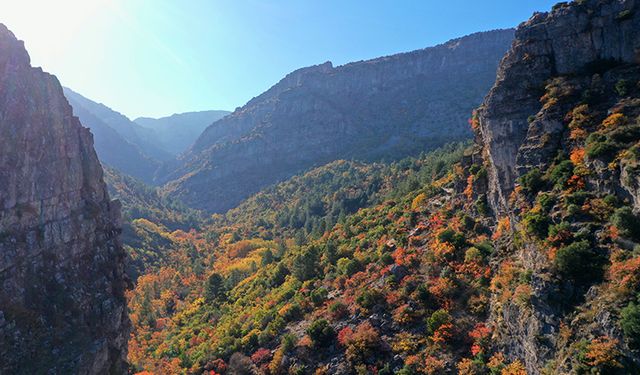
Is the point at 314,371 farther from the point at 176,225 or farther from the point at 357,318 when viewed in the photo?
the point at 176,225

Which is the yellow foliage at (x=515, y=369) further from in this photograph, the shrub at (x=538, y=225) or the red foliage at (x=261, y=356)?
the red foliage at (x=261, y=356)

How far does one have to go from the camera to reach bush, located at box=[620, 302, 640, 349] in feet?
66.7

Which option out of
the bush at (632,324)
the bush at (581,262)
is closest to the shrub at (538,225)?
the bush at (581,262)

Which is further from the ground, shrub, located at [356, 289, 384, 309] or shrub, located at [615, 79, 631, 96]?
shrub, located at [615, 79, 631, 96]

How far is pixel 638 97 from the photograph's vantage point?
32125 millimetres

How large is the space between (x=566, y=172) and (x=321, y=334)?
27.5 m

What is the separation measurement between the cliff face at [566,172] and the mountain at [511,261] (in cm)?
10

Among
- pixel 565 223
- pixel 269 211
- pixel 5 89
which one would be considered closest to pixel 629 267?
pixel 565 223

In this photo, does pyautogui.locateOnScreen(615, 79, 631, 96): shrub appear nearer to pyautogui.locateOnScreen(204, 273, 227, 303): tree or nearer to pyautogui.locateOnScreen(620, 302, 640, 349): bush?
pyautogui.locateOnScreen(620, 302, 640, 349): bush

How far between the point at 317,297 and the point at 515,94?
32.0m

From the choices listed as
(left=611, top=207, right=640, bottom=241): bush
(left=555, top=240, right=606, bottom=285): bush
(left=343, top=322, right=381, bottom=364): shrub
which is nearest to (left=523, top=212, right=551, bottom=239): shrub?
(left=555, top=240, right=606, bottom=285): bush

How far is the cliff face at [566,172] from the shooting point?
24281 mm

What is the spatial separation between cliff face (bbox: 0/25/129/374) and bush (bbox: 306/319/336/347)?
21.1 meters

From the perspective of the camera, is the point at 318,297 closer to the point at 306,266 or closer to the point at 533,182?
the point at 306,266
